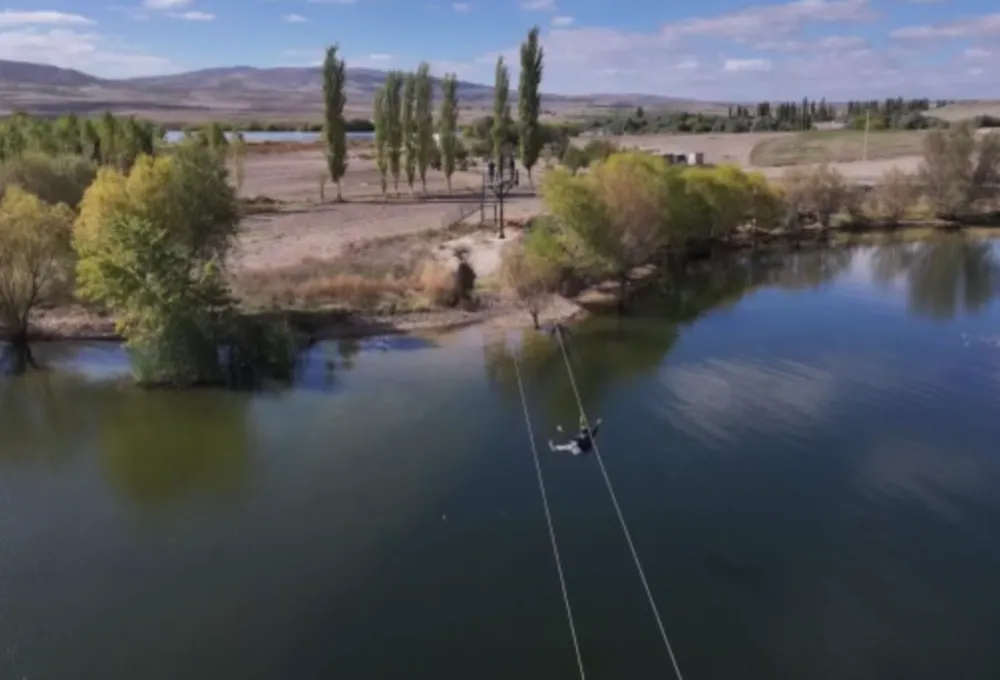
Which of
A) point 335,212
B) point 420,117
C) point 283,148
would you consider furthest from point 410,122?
point 283,148

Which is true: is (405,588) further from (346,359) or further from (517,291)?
(517,291)

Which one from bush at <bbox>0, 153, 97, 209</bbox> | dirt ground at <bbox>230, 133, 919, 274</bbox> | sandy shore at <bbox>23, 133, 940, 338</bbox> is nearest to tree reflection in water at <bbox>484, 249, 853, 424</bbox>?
sandy shore at <bbox>23, 133, 940, 338</bbox>

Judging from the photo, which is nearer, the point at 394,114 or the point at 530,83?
the point at 530,83

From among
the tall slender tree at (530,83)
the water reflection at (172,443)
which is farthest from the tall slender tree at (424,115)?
the water reflection at (172,443)

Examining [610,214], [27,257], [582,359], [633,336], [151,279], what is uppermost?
[610,214]

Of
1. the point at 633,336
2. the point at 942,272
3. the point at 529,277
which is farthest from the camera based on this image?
the point at 942,272

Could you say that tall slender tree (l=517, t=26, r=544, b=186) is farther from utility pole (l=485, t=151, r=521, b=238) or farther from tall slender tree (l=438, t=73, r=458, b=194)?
tall slender tree (l=438, t=73, r=458, b=194)

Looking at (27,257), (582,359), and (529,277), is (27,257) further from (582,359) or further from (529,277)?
(582,359)
